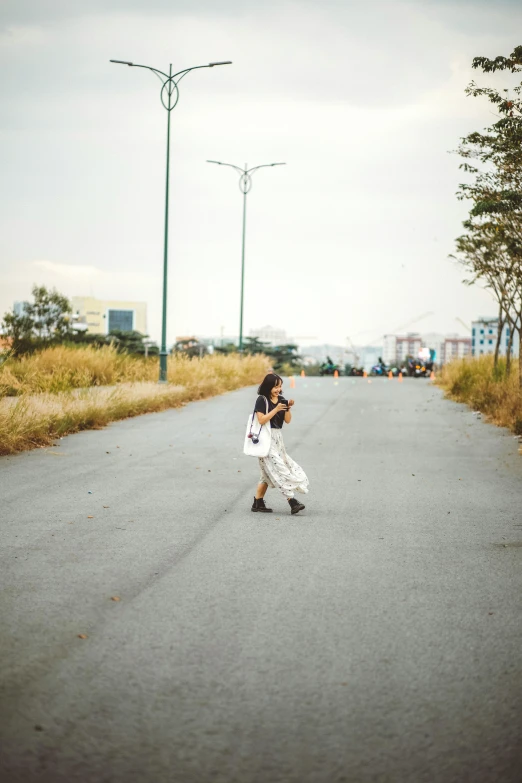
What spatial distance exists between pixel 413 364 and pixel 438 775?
5633 cm

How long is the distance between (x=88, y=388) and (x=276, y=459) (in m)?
14.1

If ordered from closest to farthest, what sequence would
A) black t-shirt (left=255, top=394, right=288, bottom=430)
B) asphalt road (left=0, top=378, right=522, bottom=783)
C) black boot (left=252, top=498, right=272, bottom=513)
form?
asphalt road (left=0, top=378, right=522, bottom=783), black t-shirt (left=255, top=394, right=288, bottom=430), black boot (left=252, top=498, right=272, bottom=513)

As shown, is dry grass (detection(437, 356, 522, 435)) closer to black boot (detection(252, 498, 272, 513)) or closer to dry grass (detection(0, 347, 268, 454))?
dry grass (detection(0, 347, 268, 454))

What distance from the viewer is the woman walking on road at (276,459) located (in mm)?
9188

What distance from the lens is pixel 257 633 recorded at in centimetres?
514

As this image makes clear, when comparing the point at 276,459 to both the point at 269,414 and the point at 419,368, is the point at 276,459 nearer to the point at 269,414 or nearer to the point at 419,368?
the point at 269,414

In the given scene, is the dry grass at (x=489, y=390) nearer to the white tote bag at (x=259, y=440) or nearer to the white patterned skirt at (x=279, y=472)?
the white patterned skirt at (x=279, y=472)

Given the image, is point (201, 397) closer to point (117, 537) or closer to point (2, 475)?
point (2, 475)

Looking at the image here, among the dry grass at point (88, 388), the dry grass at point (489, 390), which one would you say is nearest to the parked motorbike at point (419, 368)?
the dry grass at point (88, 388)

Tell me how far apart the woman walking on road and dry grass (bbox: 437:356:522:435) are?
32.7 feet

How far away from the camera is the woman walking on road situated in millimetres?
9188

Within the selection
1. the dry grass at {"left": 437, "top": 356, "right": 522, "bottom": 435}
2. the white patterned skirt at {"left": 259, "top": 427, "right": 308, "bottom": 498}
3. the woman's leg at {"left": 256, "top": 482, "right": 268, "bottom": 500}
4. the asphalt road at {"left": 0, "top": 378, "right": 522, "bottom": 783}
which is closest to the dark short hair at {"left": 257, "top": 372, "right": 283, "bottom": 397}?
the white patterned skirt at {"left": 259, "top": 427, "right": 308, "bottom": 498}

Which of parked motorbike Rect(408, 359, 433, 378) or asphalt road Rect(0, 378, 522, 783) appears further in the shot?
parked motorbike Rect(408, 359, 433, 378)

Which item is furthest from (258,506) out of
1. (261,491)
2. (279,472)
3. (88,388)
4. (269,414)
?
(88,388)
